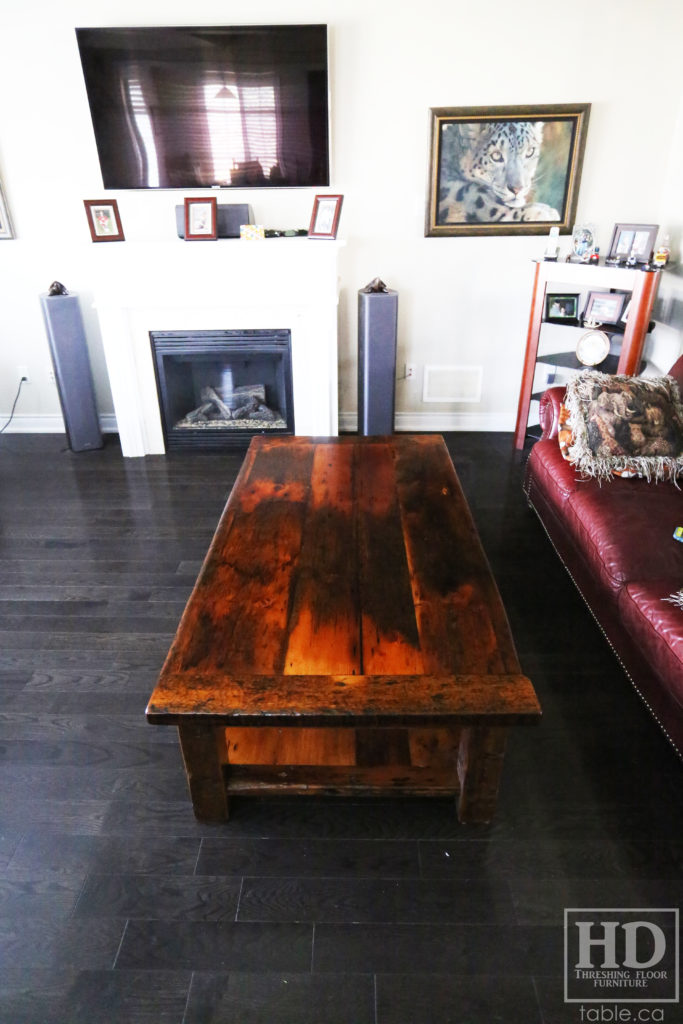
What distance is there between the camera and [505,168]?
3412 mm

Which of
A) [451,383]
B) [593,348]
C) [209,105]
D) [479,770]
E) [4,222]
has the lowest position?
[479,770]

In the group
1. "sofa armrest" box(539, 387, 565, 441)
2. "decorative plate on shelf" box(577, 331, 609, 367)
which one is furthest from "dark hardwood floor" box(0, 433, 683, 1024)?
"decorative plate on shelf" box(577, 331, 609, 367)

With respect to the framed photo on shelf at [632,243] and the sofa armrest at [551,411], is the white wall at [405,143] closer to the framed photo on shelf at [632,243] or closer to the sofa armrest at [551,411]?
the framed photo on shelf at [632,243]

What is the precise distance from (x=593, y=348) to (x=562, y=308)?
314 mm

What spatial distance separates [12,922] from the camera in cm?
140

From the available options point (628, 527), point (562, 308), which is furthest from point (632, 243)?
point (628, 527)

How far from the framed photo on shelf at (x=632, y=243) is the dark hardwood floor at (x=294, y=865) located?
79.3 inches

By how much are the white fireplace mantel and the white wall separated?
98 mm

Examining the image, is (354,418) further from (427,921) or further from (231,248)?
(427,921)

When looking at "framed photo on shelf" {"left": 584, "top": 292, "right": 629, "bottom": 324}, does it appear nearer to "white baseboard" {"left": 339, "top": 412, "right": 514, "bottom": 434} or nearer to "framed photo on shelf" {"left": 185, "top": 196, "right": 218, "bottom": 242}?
"white baseboard" {"left": 339, "top": 412, "right": 514, "bottom": 434}

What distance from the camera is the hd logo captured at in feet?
4.25

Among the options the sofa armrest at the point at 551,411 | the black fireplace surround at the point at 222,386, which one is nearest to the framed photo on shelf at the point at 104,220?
the black fireplace surround at the point at 222,386

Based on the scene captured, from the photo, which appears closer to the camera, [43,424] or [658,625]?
[658,625]

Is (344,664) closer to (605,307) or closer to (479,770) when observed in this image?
(479,770)
